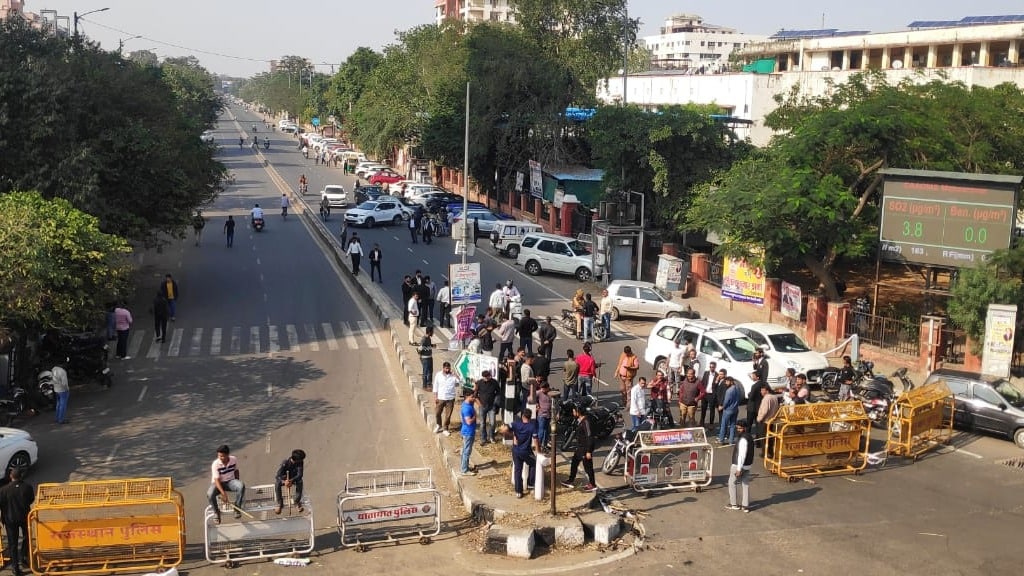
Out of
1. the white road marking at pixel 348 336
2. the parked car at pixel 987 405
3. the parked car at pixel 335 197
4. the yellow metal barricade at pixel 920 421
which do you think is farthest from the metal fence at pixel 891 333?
the parked car at pixel 335 197

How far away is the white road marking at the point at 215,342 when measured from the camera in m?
26.1

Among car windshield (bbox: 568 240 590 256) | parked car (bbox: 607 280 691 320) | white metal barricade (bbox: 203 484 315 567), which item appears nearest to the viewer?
white metal barricade (bbox: 203 484 315 567)

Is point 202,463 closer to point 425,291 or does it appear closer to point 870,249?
point 425,291

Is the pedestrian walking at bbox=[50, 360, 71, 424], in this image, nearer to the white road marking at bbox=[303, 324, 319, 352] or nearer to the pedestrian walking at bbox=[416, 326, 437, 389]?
the pedestrian walking at bbox=[416, 326, 437, 389]

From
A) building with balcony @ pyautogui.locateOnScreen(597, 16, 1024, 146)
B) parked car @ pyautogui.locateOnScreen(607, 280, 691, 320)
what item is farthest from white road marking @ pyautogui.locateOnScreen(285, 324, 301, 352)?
building with balcony @ pyautogui.locateOnScreen(597, 16, 1024, 146)

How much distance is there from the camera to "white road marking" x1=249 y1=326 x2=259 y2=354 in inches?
1037

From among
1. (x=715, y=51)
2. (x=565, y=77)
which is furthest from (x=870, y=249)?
(x=715, y=51)

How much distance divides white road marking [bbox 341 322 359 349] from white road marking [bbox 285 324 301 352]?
134 centimetres

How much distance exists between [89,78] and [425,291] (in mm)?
12549

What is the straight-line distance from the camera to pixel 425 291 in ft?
91.4

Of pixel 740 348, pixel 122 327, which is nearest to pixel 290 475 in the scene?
pixel 740 348

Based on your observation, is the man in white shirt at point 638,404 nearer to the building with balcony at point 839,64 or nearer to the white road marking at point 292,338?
the white road marking at point 292,338

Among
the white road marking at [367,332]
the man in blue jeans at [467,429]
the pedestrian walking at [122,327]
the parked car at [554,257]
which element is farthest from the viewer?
the parked car at [554,257]

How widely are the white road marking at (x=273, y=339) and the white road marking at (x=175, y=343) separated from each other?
8.05ft
